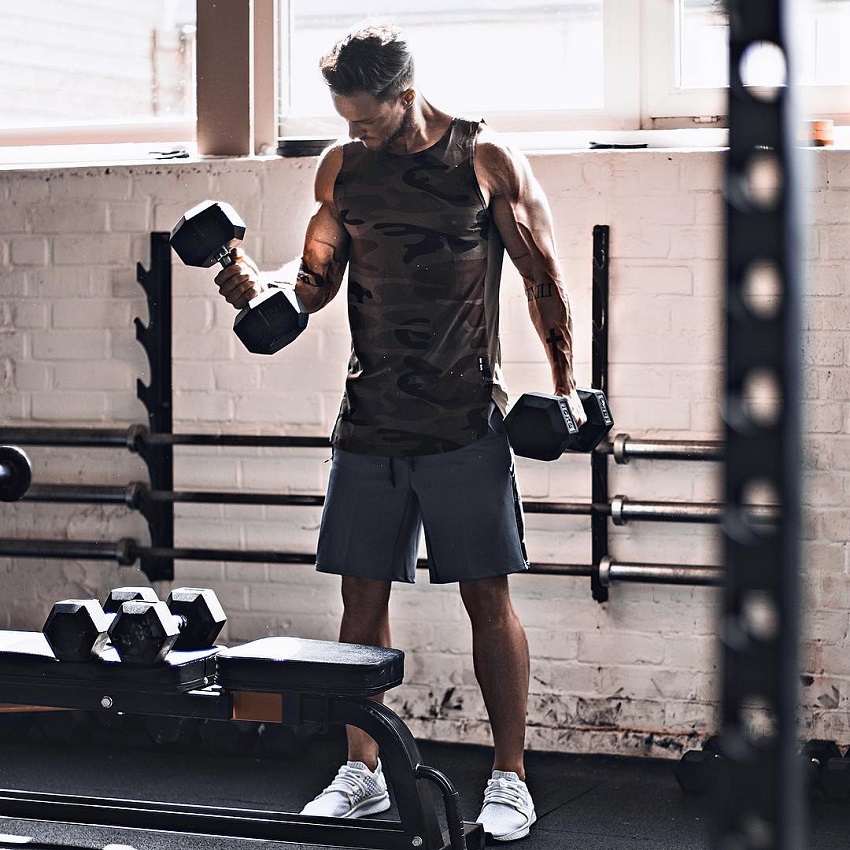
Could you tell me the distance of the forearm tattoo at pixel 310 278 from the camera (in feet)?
8.16

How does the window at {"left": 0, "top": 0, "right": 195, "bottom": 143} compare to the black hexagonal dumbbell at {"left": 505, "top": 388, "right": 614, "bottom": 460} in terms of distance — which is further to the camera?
the window at {"left": 0, "top": 0, "right": 195, "bottom": 143}

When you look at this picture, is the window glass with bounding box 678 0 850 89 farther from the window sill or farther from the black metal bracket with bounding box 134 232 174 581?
the black metal bracket with bounding box 134 232 174 581

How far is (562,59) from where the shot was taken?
3057 millimetres

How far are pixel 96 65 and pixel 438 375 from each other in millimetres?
1572

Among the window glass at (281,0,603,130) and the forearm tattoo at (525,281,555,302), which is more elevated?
the window glass at (281,0,603,130)

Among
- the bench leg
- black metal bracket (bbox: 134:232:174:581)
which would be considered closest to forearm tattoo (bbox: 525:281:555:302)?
the bench leg

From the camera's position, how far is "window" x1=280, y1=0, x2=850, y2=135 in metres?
2.96

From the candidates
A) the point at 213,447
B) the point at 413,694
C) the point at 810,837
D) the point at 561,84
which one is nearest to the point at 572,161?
the point at 561,84

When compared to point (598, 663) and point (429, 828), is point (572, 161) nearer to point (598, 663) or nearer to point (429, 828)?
point (598, 663)

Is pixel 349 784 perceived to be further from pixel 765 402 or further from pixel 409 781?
pixel 765 402

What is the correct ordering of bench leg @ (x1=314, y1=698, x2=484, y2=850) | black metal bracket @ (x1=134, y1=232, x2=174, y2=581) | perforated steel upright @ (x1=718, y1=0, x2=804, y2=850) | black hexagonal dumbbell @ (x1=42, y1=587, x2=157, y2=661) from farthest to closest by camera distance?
black metal bracket @ (x1=134, y1=232, x2=174, y2=581) < black hexagonal dumbbell @ (x1=42, y1=587, x2=157, y2=661) < bench leg @ (x1=314, y1=698, x2=484, y2=850) < perforated steel upright @ (x1=718, y1=0, x2=804, y2=850)

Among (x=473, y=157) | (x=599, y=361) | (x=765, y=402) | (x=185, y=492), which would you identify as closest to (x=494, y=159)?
(x=473, y=157)

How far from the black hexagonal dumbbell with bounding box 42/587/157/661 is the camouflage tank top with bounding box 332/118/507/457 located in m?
0.59

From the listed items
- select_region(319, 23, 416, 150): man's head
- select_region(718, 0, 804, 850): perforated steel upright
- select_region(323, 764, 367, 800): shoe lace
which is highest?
select_region(319, 23, 416, 150): man's head
